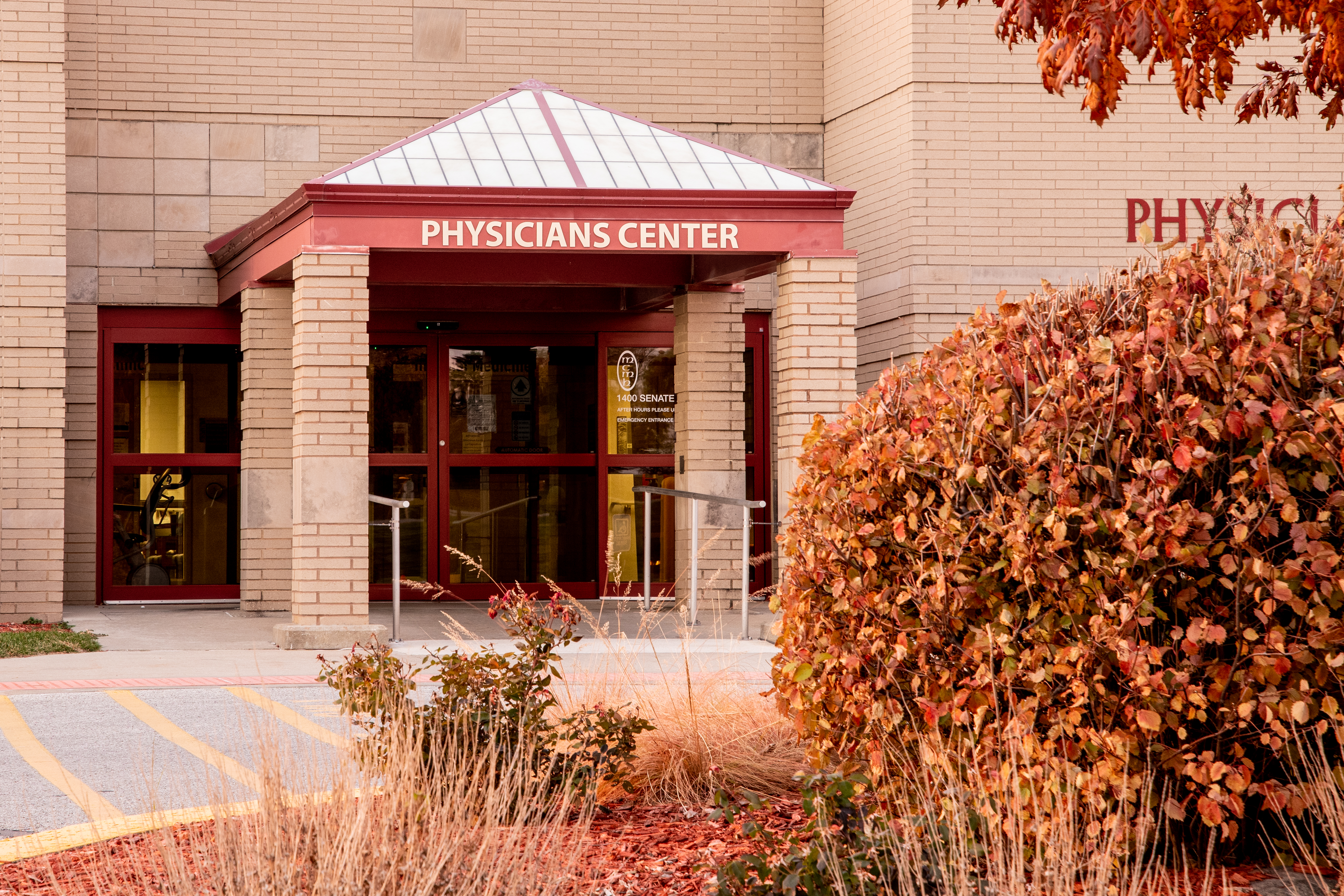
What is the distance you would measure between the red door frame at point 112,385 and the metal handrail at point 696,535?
4106 mm

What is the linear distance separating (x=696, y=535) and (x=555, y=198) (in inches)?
109

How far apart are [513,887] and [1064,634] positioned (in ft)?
5.34

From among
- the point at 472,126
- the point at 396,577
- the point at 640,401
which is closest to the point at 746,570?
the point at 396,577

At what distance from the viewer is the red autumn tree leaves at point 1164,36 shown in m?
5.23

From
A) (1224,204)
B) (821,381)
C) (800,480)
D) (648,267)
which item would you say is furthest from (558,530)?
(800,480)

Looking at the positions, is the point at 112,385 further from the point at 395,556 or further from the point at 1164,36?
the point at 1164,36

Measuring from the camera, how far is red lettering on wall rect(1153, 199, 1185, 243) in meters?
13.6

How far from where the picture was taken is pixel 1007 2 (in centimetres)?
554

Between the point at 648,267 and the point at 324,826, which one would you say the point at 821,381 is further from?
the point at 324,826

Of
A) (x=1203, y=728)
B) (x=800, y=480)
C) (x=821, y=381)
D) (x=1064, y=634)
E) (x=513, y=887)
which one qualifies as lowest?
(x=513, y=887)

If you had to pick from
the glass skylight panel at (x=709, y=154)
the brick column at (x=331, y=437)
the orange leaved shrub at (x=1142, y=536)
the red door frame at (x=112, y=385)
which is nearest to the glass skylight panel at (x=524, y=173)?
the brick column at (x=331, y=437)

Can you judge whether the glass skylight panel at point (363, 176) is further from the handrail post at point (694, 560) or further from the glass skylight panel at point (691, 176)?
the handrail post at point (694, 560)

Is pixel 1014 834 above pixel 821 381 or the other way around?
the other way around

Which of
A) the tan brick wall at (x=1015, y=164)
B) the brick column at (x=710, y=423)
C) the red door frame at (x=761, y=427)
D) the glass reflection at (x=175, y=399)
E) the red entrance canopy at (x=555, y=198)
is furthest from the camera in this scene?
the red door frame at (x=761, y=427)
